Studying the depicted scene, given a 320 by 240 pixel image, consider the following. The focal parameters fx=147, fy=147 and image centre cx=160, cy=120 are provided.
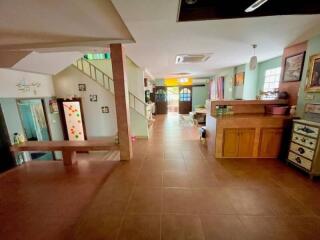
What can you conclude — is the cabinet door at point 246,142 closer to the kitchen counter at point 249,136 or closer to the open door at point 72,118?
the kitchen counter at point 249,136

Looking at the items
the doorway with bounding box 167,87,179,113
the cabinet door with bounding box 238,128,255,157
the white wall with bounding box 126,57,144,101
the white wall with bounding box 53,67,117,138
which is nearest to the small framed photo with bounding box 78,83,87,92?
the white wall with bounding box 53,67,117,138

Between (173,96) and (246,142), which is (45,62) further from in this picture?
(173,96)

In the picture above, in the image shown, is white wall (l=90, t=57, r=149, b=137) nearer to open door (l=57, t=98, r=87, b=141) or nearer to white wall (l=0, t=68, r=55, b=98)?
open door (l=57, t=98, r=87, b=141)

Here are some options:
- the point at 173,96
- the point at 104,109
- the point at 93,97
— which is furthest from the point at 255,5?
the point at 173,96

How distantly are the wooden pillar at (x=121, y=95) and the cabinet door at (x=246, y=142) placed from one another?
100 inches

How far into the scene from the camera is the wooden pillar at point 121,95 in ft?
10.0

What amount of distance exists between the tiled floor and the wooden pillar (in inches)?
18.2

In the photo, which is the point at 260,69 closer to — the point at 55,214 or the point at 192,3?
the point at 192,3

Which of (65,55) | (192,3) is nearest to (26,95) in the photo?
(65,55)

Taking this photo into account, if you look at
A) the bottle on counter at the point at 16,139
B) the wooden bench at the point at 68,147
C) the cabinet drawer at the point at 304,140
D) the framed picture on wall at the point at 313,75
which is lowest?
the wooden bench at the point at 68,147

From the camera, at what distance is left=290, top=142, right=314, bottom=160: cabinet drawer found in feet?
8.20

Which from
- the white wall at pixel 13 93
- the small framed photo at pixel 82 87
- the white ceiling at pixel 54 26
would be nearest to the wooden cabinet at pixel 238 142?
the white ceiling at pixel 54 26

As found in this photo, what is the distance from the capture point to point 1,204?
2322 millimetres

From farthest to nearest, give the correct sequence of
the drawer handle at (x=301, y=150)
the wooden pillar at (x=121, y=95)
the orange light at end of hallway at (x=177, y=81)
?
the orange light at end of hallway at (x=177, y=81) → the wooden pillar at (x=121, y=95) → the drawer handle at (x=301, y=150)
